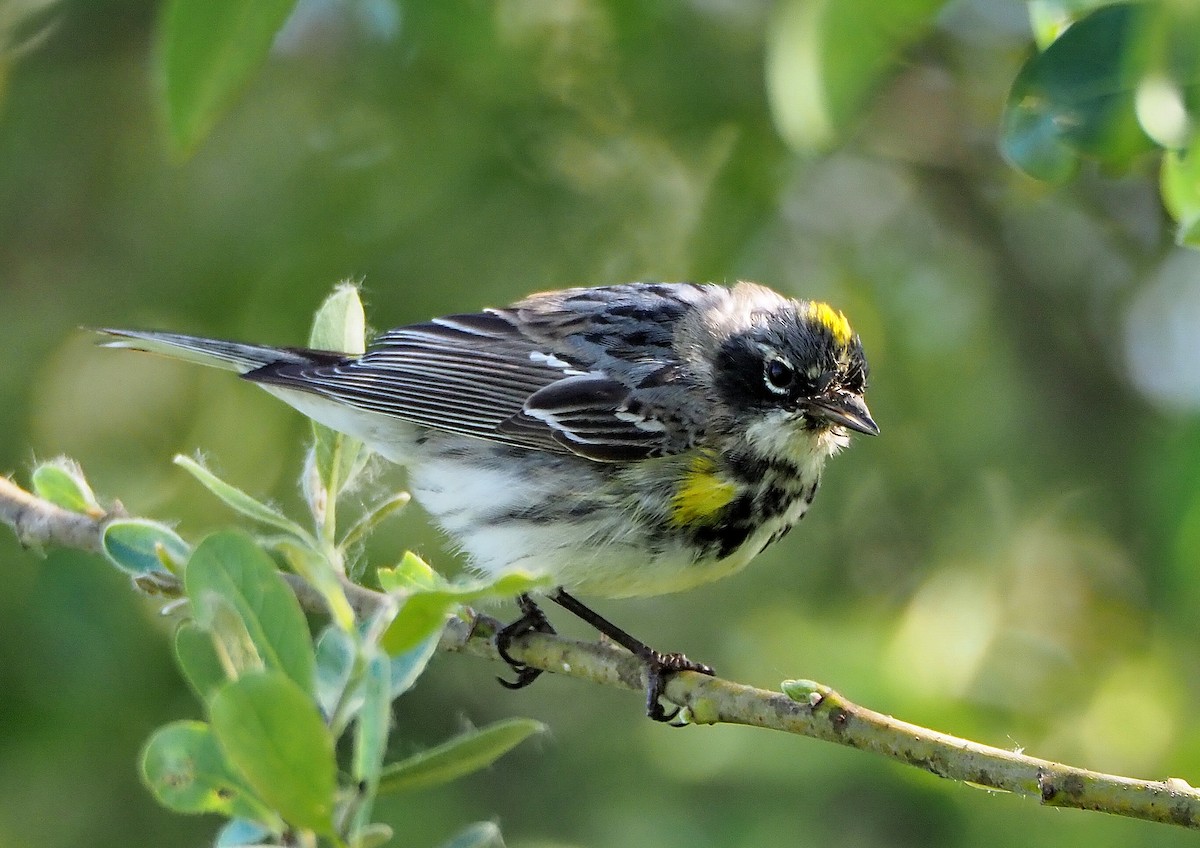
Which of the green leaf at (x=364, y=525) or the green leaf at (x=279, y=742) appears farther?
the green leaf at (x=364, y=525)

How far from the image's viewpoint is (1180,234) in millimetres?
2252

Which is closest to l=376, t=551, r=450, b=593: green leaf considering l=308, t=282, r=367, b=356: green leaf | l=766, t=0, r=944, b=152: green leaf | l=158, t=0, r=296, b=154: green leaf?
l=308, t=282, r=367, b=356: green leaf

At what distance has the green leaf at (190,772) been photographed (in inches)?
60.7

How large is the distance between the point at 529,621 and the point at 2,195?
118 inches

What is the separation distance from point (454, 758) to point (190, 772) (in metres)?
0.29

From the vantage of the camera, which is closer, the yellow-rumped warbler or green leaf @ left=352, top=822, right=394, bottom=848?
green leaf @ left=352, top=822, right=394, bottom=848

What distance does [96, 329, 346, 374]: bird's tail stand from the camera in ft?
12.4

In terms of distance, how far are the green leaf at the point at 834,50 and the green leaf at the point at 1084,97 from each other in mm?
268

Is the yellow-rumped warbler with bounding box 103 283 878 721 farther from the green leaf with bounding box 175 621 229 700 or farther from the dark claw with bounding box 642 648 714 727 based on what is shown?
the green leaf with bounding box 175 621 229 700

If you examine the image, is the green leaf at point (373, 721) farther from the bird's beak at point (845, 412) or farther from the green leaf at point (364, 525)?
the bird's beak at point (845, 412)

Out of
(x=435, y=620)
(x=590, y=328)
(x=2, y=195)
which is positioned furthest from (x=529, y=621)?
(x=2, y=195)

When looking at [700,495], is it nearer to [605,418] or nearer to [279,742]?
[605,418]

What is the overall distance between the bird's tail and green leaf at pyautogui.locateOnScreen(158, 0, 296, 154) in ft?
4.96

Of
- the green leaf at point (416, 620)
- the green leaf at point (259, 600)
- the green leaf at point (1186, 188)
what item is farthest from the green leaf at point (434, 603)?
the green leaf at point (1186, 188)
